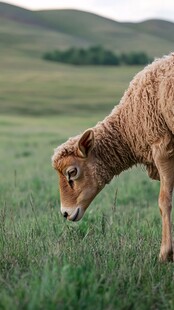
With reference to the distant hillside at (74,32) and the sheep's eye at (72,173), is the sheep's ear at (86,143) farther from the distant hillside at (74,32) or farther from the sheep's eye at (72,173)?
the distant hillside at (74,32)

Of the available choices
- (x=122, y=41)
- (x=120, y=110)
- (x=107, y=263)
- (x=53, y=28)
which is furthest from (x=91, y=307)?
(x=53, y=28)

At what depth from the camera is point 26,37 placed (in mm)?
120500

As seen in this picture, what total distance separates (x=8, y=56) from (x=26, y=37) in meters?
20.3

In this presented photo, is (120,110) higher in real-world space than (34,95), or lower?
higher

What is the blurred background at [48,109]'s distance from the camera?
287 inches

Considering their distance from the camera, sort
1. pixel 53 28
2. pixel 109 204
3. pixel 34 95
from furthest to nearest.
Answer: pixel 53 28
pixel 34 95
pixel 109 204

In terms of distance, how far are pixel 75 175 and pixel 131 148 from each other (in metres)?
0.73

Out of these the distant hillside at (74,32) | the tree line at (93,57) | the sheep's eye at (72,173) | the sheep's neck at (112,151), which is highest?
the sheep's neck at (112,151)

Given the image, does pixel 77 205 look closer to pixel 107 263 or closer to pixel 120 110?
pixel 120 110

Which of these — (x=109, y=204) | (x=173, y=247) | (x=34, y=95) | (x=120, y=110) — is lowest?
(x=34, y=95)

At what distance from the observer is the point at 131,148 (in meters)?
8.37

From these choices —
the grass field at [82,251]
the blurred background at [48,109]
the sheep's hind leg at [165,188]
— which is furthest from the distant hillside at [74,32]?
the sheep's hind leg at [165,188]

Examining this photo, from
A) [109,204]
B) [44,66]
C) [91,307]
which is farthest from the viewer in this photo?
[44,66]

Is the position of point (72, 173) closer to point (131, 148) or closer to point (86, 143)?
point (86, 143)
